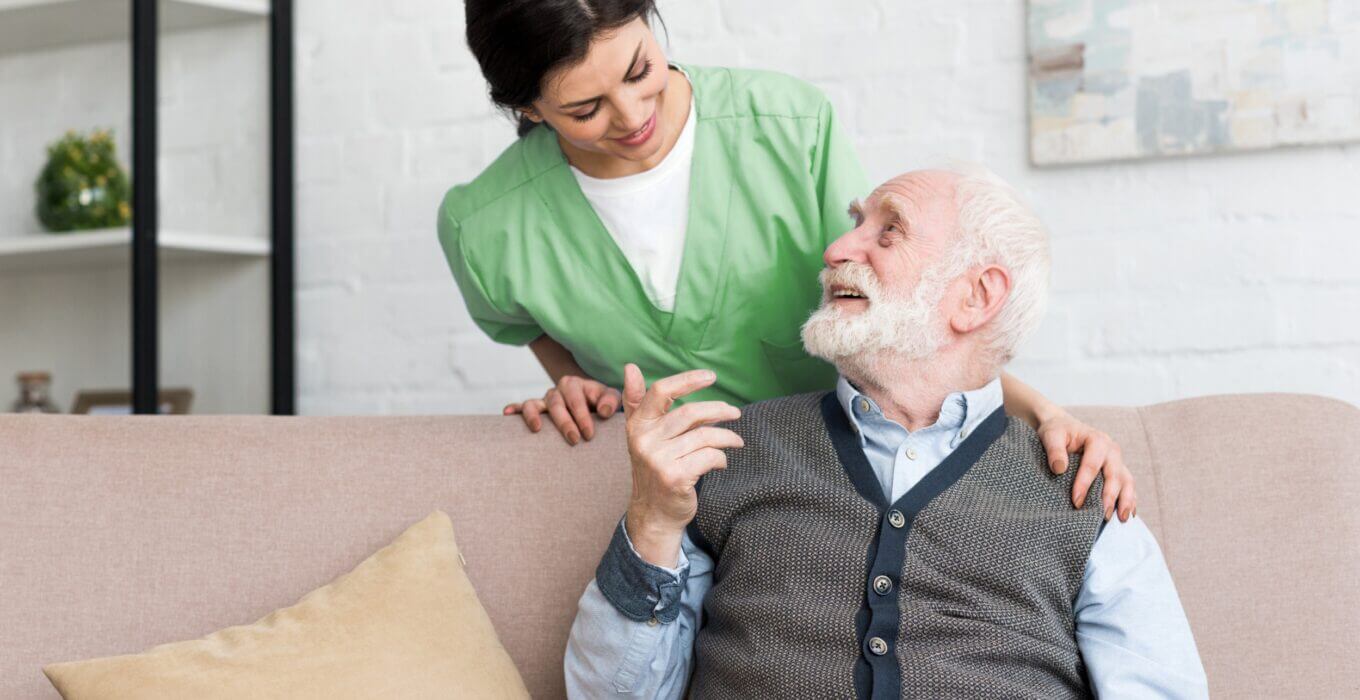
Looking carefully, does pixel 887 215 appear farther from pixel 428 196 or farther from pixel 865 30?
pixel 428 196

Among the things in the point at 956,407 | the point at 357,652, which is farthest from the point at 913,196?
the point at 357,652

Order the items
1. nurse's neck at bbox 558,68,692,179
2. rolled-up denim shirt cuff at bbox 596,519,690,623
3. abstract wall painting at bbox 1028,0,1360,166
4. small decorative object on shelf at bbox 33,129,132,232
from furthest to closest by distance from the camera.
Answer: small decorative object on shelf at bbox 33,129,132,232
abstract wall painting at bbox 1028,0,1360,166
nurse's neck at bbox 558,68,692,179
rolled-up denim shirt cuff at bbox 596,519,690,623

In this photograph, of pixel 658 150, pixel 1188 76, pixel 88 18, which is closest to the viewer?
pixel 658 150

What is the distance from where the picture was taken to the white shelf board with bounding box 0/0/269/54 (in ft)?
8.84

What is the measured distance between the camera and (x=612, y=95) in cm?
150

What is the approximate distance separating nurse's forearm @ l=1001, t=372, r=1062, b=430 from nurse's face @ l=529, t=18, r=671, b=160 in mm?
520

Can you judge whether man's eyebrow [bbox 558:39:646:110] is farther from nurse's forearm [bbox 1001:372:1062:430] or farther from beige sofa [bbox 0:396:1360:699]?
nurse's forearm [bbox 1001:372:1062:430]

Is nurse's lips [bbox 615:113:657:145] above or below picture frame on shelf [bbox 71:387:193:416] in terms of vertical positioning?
above

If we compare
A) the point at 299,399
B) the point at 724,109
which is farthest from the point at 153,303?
the point at 724,109

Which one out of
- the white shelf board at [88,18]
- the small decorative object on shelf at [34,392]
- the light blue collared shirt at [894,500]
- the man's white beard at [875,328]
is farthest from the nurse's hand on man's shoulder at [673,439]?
the small decorative object on shelf at [34,392]

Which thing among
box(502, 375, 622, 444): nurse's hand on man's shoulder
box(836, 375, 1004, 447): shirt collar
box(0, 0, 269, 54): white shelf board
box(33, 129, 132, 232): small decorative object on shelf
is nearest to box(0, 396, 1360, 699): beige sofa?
box(502, 375, 622, 444): nurse's hand on man's shoulder

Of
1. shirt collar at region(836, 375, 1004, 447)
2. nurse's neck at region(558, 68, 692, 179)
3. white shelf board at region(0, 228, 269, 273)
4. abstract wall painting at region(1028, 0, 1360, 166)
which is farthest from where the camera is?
white shelf board at region(0, 228, 269, 273)

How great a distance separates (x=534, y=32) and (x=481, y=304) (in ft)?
1.50

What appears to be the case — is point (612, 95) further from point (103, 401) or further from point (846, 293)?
point (103, 401)
